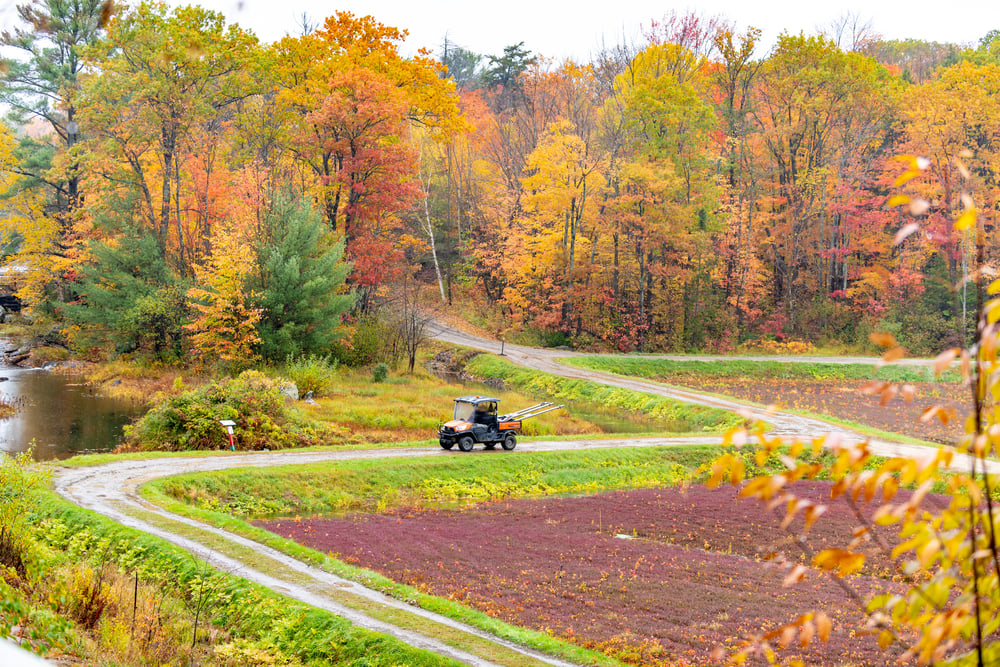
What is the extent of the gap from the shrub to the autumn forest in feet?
30.8

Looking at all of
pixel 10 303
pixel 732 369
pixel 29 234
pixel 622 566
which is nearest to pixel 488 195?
pixel 732 369

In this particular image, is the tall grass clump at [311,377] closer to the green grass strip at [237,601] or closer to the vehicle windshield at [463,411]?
the vehicle windshield at [463,411]

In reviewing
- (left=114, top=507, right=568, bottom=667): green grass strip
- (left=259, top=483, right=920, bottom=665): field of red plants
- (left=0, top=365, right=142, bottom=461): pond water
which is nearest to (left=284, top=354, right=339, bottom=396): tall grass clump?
(left=0, top=365, right=142, bottom=461): pond water

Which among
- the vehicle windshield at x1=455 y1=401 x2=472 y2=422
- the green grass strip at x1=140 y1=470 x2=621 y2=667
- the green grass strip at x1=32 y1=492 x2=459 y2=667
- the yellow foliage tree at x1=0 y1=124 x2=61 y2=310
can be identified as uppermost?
the yellow foliage tree at x1=0 y1=124 x2=61 y2=310

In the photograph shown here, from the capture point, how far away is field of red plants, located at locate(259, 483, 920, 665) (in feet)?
38.9

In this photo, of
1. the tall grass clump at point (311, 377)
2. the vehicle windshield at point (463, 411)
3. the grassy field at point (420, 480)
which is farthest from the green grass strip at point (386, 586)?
the tall grass clump at point (311, 377)

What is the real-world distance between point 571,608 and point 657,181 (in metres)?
39.5

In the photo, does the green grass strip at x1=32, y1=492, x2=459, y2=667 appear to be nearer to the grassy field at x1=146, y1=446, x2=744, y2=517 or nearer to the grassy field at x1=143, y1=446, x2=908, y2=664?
the grassy field at x1=143, y1=446, x2=908, y2=664

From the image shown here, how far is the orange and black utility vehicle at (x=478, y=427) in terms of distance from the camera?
26.1 meters

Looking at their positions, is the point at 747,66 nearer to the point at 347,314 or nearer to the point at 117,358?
the point at 347,314

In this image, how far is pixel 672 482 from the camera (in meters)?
26.4

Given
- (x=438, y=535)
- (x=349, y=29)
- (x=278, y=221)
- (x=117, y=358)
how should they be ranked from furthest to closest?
(x=349, y=29) → (x=117, y=358) → (x=278, y=221) → (x=438, y=535)

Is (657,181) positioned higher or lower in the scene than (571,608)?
higher

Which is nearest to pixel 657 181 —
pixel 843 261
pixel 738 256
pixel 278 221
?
pixel 738 256
